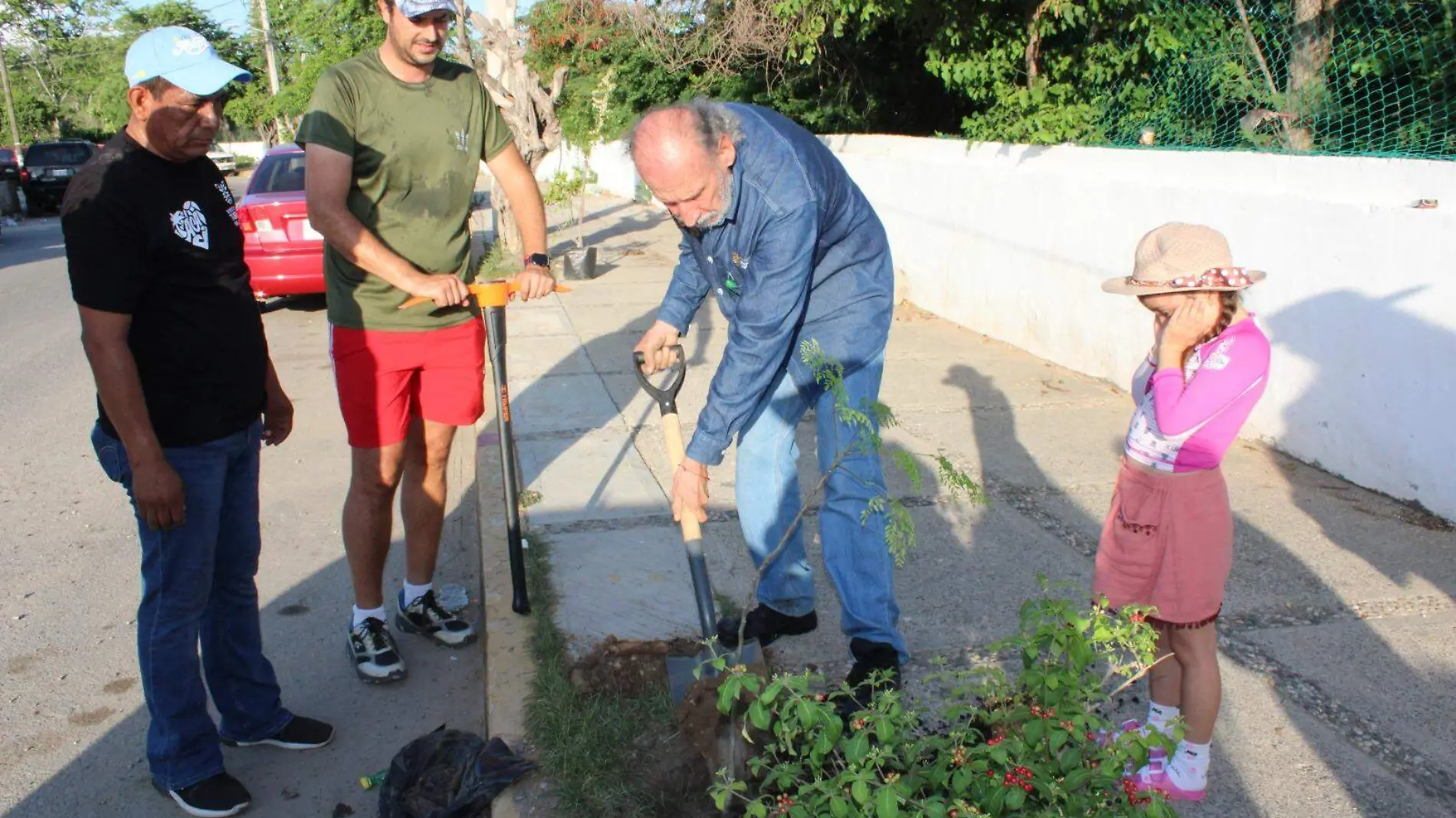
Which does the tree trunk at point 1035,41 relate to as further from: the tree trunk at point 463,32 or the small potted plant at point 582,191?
the tree trunk at point 463,32

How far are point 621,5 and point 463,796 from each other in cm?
1501

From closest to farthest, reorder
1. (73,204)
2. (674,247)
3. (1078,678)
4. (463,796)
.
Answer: (1078,678), (73,204), (463,796), (674,247)

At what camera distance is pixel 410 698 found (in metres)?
3.63

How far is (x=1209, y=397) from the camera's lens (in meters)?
2.57

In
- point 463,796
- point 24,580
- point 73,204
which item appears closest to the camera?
point 73,204

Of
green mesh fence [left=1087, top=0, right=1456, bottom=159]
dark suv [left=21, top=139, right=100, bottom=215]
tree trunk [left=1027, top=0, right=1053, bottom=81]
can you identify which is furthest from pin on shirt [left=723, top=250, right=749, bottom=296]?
dark suv [left=21, top=139, right=100, bottom=215]

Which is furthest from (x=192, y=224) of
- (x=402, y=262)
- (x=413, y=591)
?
(x=413, y=591)

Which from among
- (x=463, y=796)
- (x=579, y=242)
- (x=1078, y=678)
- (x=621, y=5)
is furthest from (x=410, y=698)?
(x=621, y=5)

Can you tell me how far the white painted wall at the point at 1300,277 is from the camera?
4547mm

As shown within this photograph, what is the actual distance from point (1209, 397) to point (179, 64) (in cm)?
266

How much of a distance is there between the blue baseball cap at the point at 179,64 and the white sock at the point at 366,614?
6.14ft

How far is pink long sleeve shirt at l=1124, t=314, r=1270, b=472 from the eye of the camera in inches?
101

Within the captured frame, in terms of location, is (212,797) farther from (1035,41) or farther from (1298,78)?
(1035,41)

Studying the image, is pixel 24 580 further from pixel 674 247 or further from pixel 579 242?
pixel 674 247
